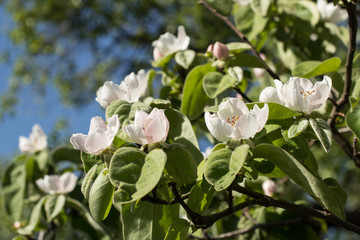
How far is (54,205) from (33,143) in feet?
1.50

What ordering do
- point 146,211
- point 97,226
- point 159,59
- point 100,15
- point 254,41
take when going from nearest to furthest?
point 146,211 < point 159,59 < point 97,226 < point 254,41 < point 100,15

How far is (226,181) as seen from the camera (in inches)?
31.9

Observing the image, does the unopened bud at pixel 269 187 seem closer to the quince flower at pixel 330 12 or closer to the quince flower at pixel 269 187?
the quince flower at pixel 269 187

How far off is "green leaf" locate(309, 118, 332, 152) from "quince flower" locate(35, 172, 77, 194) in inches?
39.9

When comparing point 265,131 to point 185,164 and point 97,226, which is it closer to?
point 185,164

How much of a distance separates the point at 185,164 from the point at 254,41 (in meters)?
1.04

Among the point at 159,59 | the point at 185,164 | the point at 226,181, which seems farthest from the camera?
the point at 159,59

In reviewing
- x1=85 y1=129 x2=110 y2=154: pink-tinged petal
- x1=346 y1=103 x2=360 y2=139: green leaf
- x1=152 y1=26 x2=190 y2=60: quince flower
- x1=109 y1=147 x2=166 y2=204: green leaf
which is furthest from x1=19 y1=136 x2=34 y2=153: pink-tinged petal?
x1=346 y1=103 x2=360 y2=139: green leaf

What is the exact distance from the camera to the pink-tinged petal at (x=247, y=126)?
0.87 meters

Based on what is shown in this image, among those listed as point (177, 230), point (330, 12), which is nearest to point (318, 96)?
point (177, 230)

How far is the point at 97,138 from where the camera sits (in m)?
0.94

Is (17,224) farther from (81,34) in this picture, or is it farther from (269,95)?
(81,34)

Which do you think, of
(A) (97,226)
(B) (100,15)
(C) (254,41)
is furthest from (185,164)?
(B) (100,15)

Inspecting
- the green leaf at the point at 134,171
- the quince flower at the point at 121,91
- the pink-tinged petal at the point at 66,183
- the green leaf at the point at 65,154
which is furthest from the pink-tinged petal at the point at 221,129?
the green leaf at the point at 65,154
